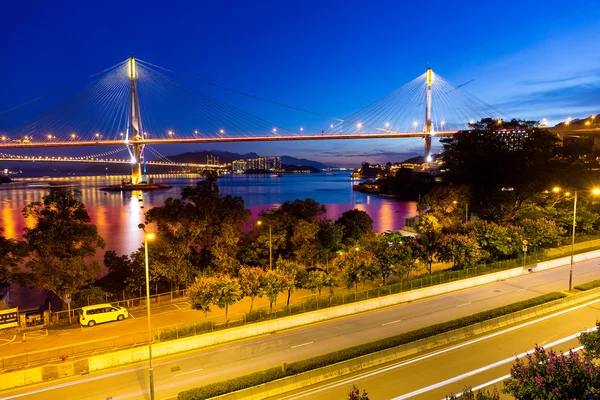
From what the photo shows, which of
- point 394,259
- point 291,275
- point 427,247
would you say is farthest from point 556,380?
point 427,247

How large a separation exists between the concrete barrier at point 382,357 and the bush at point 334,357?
0.46ft

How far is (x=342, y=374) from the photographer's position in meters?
9.02

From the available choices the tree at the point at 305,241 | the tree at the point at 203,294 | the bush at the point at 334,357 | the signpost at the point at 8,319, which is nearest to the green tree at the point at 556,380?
Answer: the bush at the point at 334,357

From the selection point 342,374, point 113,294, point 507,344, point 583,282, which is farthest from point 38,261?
point 583,282

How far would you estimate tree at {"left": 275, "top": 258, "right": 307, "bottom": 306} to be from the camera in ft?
40.8

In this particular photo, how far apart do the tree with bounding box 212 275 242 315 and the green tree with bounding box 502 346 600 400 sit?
755 centimetres

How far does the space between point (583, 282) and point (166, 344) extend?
48.6ft

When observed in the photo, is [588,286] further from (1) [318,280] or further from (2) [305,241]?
(2) [305,241]

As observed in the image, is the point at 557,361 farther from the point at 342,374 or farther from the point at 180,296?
the point at 180,296

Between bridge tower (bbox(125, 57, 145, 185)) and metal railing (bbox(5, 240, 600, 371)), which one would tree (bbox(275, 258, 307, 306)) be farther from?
bridge tower (bbox(125, 57, 145, 185))

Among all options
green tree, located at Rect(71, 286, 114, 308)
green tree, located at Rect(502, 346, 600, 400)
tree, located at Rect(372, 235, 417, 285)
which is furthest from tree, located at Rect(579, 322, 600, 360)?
green tree, located at Rect(71, 286, 114, 308)

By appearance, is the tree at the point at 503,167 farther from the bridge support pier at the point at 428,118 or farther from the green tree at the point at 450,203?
the bridge support pier at the point at 428,118

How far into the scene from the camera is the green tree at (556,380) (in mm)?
5434

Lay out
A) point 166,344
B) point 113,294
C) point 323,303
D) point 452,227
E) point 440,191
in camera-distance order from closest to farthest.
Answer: point 166,344 → point 323,303 → point 113,294 → point 452,227 → point 440,191
